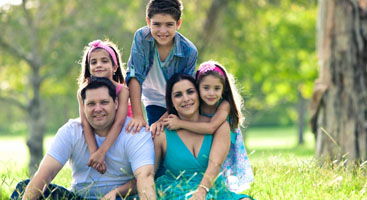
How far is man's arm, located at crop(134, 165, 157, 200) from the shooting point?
3838 millimetres

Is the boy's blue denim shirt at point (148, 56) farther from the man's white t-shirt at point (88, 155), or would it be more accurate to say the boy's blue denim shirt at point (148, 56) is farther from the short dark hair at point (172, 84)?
the man's white t-shirt at point (88, 155)

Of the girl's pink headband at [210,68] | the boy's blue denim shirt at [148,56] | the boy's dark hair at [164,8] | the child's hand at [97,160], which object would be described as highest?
the boy's dark hair at [164,8]

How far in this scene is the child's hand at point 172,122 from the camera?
4.21 metres

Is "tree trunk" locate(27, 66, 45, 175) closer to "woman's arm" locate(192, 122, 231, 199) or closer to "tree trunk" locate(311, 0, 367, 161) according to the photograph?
"tree trunk" locate(311, 0, 367, 161)

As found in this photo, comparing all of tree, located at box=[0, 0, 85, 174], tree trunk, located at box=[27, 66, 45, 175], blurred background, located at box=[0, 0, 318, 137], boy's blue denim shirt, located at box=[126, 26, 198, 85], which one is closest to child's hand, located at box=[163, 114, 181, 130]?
boy's blue denim shirt, located at box=[126, 26, 198, 85]

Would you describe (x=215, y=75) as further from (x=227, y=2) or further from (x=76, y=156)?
(x=227, y=2)

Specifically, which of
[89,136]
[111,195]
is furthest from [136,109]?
[111,195]

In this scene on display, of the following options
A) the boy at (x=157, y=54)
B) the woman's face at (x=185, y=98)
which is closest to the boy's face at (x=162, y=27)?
the boy at (x=157, y=54)

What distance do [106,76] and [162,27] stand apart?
688 mm

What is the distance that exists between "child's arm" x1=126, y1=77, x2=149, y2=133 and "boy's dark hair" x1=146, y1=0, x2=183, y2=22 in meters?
0.66

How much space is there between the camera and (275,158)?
18.0 ft

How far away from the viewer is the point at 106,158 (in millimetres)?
4215

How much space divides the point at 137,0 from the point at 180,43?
13.7 m

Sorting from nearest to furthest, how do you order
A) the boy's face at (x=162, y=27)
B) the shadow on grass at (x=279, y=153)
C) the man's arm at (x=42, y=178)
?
the man's arm at (x=42, y=178) → the boy's face at (x=162, y=27) → the shadow on grass at (x=279, y=153)
